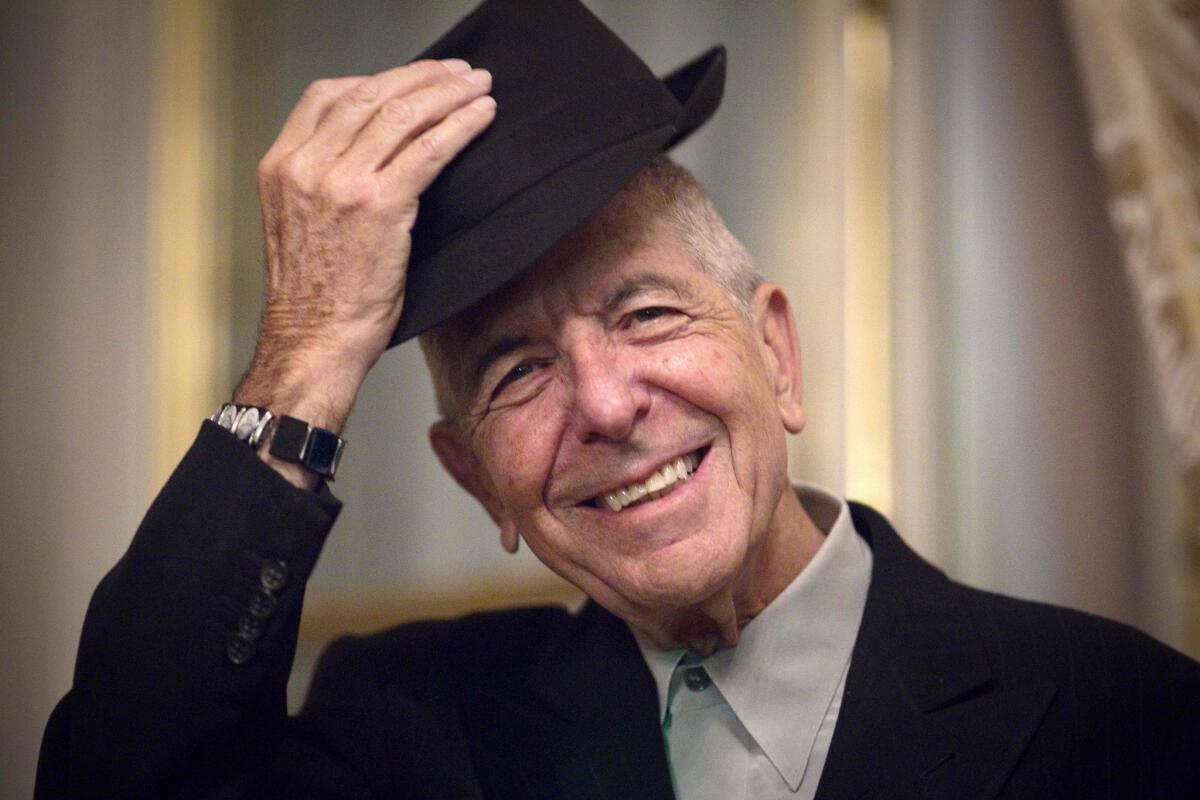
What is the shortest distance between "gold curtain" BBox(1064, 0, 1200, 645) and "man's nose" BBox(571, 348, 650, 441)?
104 cm

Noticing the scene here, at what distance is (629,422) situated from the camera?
1229 millimetres

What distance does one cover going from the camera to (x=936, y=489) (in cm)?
259

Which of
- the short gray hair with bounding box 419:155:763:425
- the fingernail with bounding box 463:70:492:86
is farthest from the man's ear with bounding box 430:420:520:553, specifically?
the fingernail with bounding box 463:70:492:86

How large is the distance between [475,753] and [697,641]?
0.35 meters

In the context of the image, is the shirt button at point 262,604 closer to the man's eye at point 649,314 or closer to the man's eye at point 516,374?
the man's eye at point 516,374

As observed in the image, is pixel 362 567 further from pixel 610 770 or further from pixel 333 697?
pixel 610 770

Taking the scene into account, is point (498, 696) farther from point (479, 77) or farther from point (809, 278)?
point (809, 278)

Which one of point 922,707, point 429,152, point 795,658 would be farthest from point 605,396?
point 922,707

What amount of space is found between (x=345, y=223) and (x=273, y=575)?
0.43m

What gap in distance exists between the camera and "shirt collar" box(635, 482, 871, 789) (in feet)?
4.43

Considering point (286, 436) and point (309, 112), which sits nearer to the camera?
point (286, 436)

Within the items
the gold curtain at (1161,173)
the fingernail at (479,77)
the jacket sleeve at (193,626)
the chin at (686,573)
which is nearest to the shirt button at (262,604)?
the jacket sleeve at (193,626)

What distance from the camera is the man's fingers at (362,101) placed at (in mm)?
1278

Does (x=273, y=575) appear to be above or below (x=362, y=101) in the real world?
below
